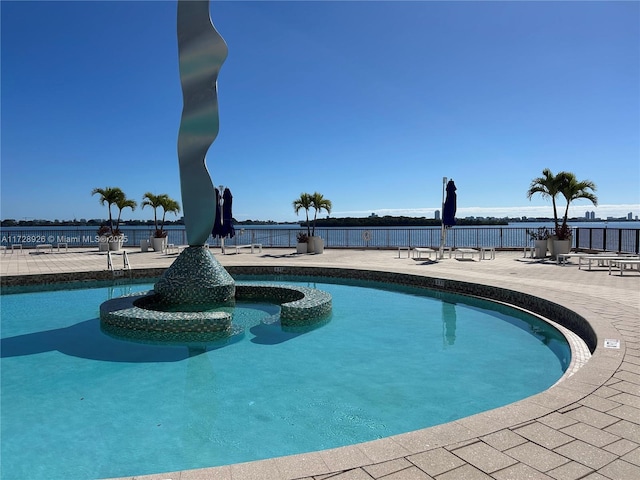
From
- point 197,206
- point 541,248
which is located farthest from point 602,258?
A: point 197,206

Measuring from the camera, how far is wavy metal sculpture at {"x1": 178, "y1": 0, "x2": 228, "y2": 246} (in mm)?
7742

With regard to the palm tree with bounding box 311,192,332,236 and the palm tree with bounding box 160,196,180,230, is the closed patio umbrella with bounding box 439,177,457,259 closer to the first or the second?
the palm tree with bounding box 311,192,332,236

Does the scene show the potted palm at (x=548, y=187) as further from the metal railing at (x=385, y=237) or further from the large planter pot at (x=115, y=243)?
the large planter pot at (x=115, y=243)

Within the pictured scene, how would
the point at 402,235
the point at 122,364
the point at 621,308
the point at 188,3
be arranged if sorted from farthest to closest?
the point at 402,235
the point at 188,3
the point at 621,308
the point at 122,364

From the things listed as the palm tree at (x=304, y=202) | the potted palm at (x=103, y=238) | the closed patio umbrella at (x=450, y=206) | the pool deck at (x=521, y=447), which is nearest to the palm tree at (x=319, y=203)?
the palm tree at (x=304, y=202)

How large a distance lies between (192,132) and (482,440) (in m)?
7.32

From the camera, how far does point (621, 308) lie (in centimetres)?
657

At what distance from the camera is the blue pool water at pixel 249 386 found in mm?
3568

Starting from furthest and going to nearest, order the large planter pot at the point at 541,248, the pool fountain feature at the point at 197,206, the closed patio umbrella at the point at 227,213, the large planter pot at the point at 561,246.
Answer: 1. the closed patio umbrella at the point at 227,213
2. the large planter pot at the point at 541,248
3. the large planter pot at the point at 561,246
4. the pool fountain feature at the point at 197,206

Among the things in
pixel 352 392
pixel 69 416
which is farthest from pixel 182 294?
pixel 352 392

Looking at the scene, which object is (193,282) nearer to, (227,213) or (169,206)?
(227,213)

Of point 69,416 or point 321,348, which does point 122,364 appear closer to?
point 69,416

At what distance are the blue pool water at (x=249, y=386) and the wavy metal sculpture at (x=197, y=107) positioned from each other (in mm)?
2446

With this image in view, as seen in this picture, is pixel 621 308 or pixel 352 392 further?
pixel 621 308
